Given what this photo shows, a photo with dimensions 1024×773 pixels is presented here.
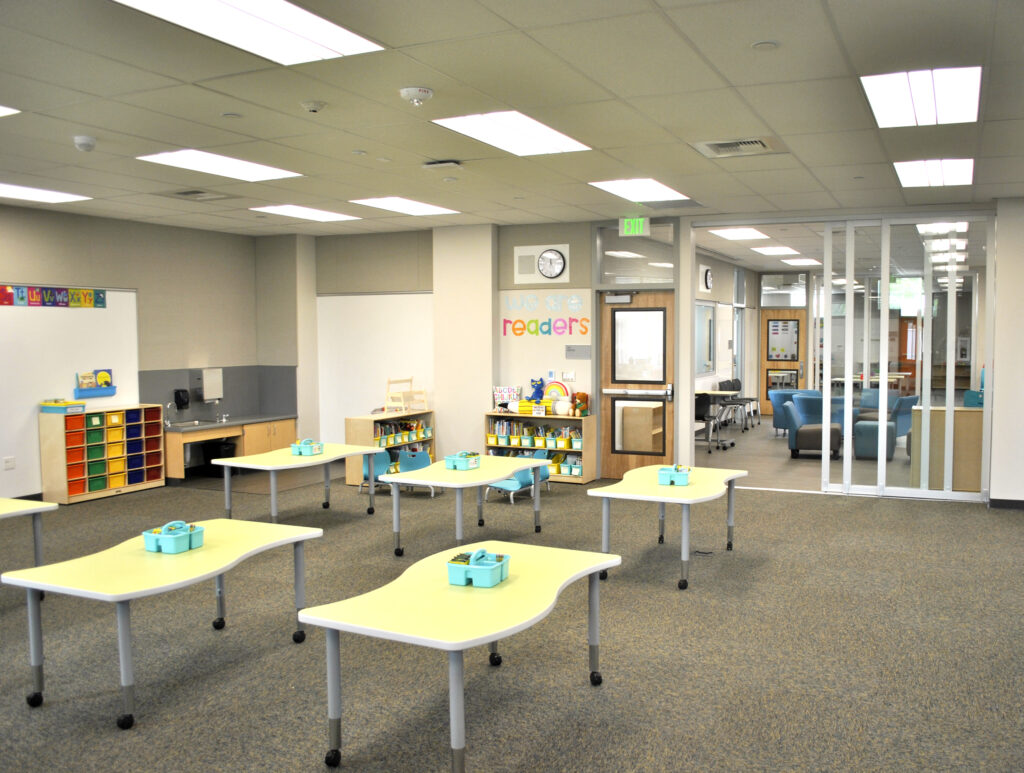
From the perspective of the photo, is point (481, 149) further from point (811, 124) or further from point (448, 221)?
point (448, 221)

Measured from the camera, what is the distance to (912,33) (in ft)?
11.8

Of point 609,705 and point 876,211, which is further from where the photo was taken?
point 876,211

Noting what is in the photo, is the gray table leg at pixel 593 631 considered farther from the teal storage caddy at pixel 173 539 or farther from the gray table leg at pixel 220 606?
the gray table leg at pixel 220 606

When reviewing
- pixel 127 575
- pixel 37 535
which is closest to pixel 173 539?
pixel 127 575

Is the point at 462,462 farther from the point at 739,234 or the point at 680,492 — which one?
the point at 739,234

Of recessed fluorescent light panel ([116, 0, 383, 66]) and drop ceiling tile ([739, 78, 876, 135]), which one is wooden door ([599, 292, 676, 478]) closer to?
drop ceiling tile ([739, 78, 876, 135])

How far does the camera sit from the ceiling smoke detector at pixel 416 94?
172 inches

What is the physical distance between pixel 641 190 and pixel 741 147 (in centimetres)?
184

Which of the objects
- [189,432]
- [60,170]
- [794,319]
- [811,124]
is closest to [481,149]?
[811,124]

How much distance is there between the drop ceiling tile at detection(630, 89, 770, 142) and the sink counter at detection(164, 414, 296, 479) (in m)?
6.65

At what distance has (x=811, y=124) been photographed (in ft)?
16.7

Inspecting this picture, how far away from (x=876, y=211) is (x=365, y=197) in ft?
17.2

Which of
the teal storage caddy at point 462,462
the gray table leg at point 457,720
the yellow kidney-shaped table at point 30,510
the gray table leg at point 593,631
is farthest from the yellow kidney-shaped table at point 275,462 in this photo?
the gray table leg at point 457,720

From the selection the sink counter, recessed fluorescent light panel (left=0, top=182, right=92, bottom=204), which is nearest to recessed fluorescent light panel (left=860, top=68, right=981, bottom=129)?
recessed fluorescent light panel (left=0, top=182, right=92, bottom=204)
